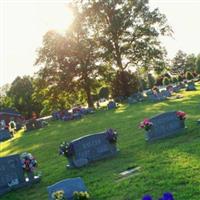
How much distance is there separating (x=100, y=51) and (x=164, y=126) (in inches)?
1577

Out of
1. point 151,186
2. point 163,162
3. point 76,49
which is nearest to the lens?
point 151,186

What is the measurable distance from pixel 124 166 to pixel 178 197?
535 centimetres

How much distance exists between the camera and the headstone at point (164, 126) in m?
20.9

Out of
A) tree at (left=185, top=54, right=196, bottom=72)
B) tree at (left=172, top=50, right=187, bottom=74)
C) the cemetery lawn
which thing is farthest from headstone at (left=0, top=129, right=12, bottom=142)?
tree at (left=172, top=50, right=187, bottom=74)

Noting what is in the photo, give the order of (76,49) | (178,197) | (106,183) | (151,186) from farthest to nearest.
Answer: (76,49)
(106,183)
(151,186)
(178,197)

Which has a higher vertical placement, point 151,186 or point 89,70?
point 89,70

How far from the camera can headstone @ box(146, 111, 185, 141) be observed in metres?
20.9

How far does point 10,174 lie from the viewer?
17.5m

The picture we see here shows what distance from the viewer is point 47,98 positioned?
6175 centimetres

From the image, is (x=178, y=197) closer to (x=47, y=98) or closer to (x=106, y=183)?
(x=106, y=183)

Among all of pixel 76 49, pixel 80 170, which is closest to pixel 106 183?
pixel 80 170

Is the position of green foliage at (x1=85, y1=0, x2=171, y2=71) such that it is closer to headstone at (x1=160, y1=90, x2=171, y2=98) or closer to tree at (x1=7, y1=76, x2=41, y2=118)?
headstone at (x1=160, y1=90, x2=171, y2=98)

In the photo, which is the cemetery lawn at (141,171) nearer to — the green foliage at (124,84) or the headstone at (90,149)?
the headstone at (90,149)

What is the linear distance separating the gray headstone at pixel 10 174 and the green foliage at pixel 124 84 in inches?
1755
